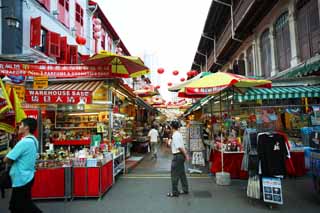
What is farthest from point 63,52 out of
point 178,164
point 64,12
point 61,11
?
point 178,164

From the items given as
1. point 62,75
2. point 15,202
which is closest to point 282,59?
point 62,75

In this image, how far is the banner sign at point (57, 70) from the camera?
7.22 m

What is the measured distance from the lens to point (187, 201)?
17.6 feet

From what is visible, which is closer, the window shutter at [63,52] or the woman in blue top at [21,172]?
the woman in blue top at [21,172]

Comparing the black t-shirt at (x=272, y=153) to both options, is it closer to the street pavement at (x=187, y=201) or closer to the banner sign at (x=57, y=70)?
the street pavement at (x=187, y=201)

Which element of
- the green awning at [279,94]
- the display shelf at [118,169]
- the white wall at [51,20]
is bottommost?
the display shelf at [118,169]

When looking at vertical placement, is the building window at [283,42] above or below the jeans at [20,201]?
above

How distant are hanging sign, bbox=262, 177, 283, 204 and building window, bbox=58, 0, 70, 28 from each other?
45.1 ft

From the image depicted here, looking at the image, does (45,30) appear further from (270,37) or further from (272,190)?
(272,190)

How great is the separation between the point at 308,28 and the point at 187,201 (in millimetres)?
8466

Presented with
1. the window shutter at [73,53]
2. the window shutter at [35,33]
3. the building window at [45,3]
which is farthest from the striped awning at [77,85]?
the building window at [45,3]

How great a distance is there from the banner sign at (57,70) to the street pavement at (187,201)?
374 centimetres

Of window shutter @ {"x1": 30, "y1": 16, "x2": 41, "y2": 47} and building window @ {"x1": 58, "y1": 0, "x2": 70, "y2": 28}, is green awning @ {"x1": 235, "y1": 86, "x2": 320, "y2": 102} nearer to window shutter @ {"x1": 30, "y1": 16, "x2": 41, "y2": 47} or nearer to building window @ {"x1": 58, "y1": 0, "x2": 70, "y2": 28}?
window shutter @ {"x1": 30, "y1": 16, "x2": 41, "y2": 47}

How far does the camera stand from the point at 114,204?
525 centimetres
